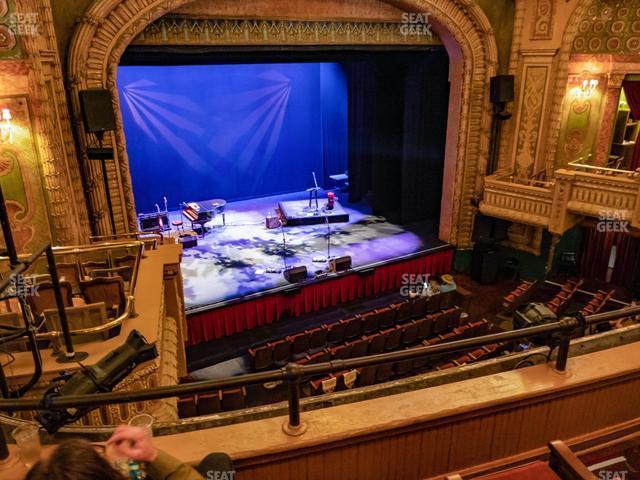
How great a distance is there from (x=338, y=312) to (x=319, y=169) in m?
7.74

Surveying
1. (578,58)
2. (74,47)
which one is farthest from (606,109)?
(74,47)

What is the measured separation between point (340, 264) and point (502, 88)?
498 centimetres

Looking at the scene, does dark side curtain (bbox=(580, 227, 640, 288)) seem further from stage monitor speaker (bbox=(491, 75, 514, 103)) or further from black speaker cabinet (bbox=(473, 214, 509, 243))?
stage monitor speaker (bbox=(491, 75, 514, 103))

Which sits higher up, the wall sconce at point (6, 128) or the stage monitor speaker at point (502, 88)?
the stage monitor speaker at point (502, 88)

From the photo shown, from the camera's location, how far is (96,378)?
1947 millimetres

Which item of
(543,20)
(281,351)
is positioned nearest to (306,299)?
(281,351)

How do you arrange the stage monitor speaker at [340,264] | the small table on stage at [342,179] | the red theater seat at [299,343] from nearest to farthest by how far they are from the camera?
the red theater seat at [299,343]
the stage monitor speaker at [340,264]
the small table on stage at [342,179]

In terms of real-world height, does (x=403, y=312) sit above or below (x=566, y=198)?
below

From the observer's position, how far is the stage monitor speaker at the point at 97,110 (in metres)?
7.11

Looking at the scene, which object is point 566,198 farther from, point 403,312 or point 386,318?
point 386,318

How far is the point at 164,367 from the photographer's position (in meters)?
4.37
